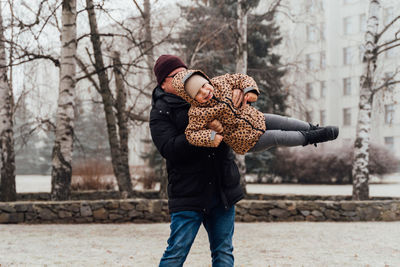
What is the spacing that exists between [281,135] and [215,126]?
43 centimetres

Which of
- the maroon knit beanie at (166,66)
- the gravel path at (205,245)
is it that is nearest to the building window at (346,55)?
the gravel path at (205,245)

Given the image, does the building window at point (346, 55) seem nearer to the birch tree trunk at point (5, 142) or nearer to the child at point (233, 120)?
the birch tree trunk at point (5, 142)

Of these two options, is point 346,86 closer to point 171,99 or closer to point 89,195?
point 89,195

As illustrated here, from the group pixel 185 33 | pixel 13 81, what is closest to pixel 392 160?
pixel 185 33

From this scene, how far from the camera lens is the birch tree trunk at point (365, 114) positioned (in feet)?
→ 33.7

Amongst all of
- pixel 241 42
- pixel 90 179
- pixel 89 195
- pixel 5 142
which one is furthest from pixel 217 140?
pixel 90 179

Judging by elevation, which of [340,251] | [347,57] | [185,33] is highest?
[347,57]

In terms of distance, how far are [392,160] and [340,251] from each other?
1583 centimetres

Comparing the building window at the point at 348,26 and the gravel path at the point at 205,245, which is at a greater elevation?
the building window at the point at 348,26

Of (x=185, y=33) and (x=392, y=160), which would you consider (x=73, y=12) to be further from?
(x=392, y=160)

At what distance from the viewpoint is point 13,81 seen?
12047 mm

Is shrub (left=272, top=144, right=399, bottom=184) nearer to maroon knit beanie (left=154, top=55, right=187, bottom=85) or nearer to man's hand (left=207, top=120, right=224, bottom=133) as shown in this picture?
maroon knit beanie (left=154, top=55, right=187, bottom=85)

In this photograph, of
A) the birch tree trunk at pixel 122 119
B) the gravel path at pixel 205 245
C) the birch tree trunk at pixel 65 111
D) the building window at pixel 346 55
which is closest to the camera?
the gravel path at pixel 205 245

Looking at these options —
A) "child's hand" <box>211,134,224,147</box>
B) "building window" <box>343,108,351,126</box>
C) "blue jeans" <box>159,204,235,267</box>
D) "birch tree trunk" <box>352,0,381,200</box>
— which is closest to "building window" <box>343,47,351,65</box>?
"building window" <box>343,108,351,126</box>
